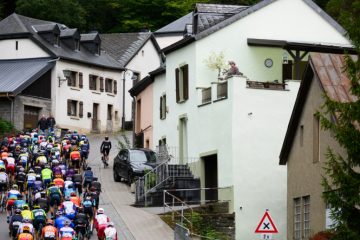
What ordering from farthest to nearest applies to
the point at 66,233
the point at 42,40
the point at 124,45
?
the point at 124,45
the point at 42,40
the point at 66,233

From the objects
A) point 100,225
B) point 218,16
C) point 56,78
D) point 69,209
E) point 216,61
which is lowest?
point 100,225

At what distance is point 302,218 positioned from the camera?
41375 millimetres

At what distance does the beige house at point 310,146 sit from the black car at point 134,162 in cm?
1307

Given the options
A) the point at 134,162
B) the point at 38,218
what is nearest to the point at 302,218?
the point at 38,218

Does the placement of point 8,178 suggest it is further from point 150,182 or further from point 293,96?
point 293,96

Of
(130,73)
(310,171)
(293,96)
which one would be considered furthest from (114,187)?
(130,73)

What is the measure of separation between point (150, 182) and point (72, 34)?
38170mm

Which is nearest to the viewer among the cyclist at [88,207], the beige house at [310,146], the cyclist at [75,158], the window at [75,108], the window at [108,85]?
the beige house at [310,146]

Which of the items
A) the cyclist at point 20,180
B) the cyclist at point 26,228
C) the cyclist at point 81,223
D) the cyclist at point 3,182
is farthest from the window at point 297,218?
the cyclist at point 20,180

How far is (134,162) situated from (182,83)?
14.9ft

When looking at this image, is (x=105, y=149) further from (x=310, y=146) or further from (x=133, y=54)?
(x=133, y=54)

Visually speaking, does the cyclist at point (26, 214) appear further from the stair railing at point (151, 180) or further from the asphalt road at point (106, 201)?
the stair railing at point (151, 180)

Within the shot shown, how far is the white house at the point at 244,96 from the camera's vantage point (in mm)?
49438

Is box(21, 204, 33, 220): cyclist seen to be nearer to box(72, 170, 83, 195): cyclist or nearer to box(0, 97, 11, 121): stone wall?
box(72, 170, 83, 195): cyclist
